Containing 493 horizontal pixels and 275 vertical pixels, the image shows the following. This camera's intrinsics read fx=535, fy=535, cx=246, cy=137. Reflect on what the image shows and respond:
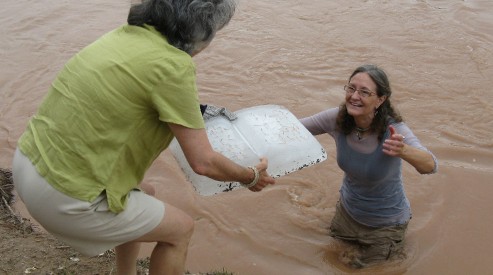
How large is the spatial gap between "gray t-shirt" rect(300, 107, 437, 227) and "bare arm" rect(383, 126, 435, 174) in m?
0.13

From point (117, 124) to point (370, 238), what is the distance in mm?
2067

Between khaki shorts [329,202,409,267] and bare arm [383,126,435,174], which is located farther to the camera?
khaki shorts [329,202,409,267]

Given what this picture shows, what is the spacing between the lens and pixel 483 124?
536 cm

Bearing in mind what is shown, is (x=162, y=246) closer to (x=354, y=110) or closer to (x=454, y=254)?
(x=354, y=110)

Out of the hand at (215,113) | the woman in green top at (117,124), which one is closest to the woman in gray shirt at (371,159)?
the hand at (215,113)

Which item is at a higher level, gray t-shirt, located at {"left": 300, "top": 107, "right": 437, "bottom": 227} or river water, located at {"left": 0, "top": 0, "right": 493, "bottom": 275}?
gray t-shirt, located at {"left": 300, "top": 107, "right": 437, "bottom": 227}

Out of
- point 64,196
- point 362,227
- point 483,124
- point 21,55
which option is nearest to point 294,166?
point 362,227

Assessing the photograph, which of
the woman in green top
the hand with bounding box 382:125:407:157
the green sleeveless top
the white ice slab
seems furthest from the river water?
the green sleeveless top

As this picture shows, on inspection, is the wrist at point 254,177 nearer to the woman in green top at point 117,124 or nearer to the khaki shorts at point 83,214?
the woman in green top at point 117,124

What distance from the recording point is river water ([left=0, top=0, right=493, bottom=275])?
12.4 ft

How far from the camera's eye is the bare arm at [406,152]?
2.66 m

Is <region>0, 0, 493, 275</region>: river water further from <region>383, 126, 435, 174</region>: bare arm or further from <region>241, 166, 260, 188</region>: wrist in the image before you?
<region>241, 166, 260, 188</region>: wrist

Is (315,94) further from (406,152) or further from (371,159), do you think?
(406,152)

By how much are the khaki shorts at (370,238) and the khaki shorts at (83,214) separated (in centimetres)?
168
